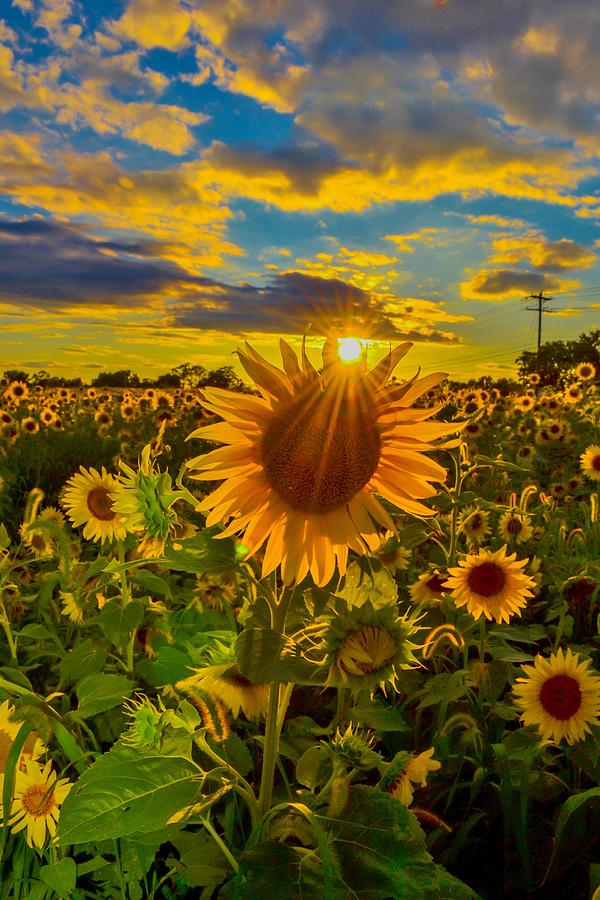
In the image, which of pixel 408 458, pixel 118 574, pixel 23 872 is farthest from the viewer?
pixel 118 574

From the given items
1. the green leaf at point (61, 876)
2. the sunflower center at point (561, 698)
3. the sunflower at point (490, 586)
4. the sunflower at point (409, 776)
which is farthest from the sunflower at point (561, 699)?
the green leaf at point (61, 876)

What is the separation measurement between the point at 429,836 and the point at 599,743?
2.20ft

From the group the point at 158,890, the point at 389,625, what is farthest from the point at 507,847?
the point at 389,625

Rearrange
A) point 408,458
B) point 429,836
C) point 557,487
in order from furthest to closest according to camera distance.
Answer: point 557,487, point 429,836, point 408,458

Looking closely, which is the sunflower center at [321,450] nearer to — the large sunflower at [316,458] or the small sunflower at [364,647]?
the large sunflower at [316,458]

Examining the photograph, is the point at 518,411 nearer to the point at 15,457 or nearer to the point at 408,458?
the point at 15,457

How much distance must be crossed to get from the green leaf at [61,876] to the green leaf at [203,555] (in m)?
0.96

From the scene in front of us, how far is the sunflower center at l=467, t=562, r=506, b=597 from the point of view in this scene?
2.87 m

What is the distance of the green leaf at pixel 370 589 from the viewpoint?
150 centimetres

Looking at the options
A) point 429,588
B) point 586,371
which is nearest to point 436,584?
point 429,588

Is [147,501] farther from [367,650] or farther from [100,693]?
[100,693]

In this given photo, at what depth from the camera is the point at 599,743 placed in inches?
94.3

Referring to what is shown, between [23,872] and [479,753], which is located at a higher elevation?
[479,753]

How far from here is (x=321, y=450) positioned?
58.8 inches
